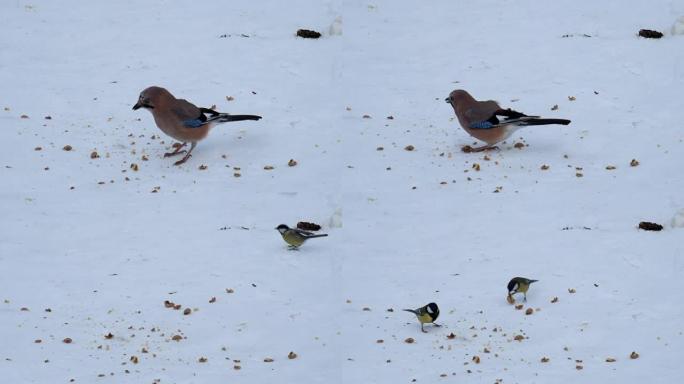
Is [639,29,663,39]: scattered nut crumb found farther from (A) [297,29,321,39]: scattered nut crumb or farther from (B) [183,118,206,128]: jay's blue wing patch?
(B) [183,118,206,128]: jay's blue wing patch

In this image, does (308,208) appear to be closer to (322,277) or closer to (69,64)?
(322,277)

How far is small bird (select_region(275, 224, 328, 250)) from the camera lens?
31.6 ft

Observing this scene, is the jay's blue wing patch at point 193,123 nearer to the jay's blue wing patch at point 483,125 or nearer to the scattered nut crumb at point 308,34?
the jay's blue wing patch at point 483,125

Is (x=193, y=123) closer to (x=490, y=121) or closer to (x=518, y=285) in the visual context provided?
(x=490, y=121)

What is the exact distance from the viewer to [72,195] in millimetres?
10961

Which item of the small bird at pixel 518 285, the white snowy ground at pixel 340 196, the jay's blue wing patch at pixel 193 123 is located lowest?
the white snowy ground at pixel 340 196

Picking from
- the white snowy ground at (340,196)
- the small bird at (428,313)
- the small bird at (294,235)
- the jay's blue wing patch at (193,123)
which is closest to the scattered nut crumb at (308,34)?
the white snowy ground at (340,196)

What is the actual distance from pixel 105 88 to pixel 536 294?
22.7 ft

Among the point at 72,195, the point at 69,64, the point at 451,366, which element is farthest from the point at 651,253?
the point at 69,64

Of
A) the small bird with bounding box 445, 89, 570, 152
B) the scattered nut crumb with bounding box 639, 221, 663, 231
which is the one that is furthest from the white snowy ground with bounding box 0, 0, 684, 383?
the small bird with bounding box 445, 89, 570, 152

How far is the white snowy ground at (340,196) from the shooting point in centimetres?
802

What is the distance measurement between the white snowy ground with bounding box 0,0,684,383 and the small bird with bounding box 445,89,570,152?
31 cm

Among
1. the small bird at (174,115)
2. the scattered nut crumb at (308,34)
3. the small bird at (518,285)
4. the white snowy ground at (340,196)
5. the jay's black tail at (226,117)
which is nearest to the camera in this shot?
the white snowy ground at (340,196)

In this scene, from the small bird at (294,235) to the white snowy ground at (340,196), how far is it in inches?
4.9
